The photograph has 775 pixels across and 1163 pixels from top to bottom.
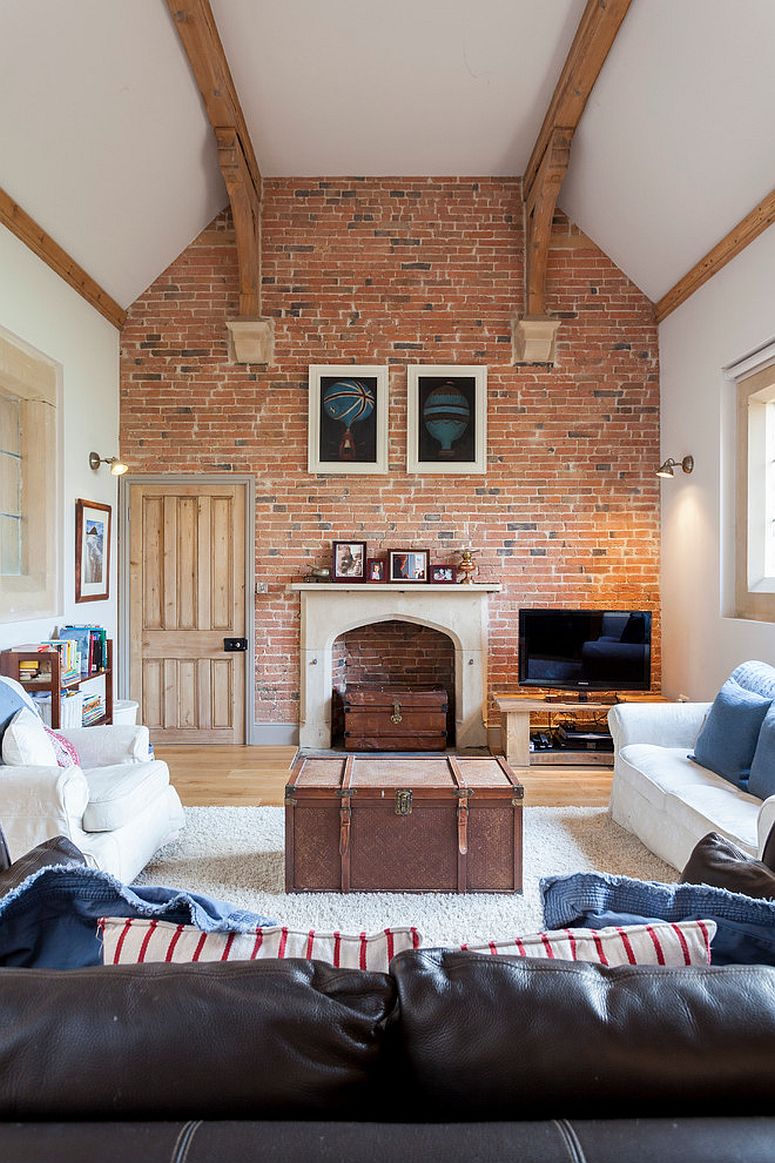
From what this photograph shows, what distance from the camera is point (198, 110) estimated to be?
4539 mm

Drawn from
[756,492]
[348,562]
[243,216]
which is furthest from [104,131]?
[756,492]

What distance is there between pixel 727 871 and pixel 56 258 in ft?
16.0

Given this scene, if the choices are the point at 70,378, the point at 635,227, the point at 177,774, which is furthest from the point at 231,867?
the point at 635,227

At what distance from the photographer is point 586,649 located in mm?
5414

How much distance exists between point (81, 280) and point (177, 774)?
3.41 meters

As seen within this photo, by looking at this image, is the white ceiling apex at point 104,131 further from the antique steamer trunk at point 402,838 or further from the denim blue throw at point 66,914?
the denim blue throw at point 66,914

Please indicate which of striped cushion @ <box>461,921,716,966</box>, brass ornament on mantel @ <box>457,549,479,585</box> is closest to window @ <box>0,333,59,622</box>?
brass ornament on mantel @ <box>457,549,479,585</box>

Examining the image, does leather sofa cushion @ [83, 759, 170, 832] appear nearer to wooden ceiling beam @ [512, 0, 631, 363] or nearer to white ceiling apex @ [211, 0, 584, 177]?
white ceiling apex @ [211, 0, 584, 177]

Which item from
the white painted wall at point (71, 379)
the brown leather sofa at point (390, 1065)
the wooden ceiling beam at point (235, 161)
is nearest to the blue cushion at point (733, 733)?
the brown leather sofa at point (390, 1065)

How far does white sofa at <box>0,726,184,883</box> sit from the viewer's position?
2.65 meters

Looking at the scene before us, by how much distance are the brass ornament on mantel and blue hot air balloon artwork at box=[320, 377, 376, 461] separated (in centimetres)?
106

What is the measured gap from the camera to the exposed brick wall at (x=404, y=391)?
18.8 feet

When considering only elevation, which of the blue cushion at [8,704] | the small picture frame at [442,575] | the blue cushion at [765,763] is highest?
the small picture frame at [442,575]

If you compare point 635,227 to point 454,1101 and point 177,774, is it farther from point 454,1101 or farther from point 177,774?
point 454,1101
